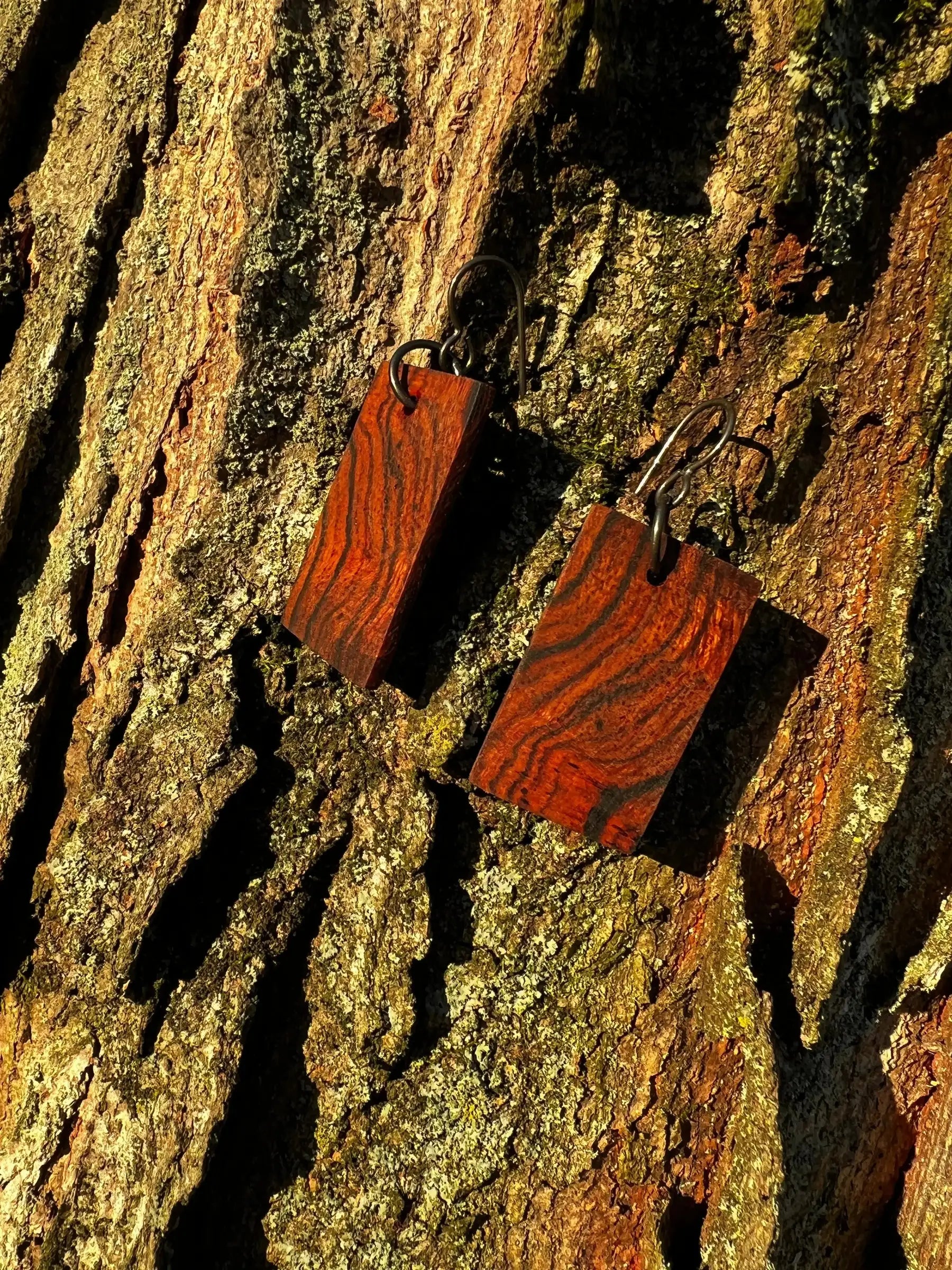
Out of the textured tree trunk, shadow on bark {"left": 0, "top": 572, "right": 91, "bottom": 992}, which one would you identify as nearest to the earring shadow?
the textured tree trunk

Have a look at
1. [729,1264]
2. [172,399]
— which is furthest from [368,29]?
[729,1264]

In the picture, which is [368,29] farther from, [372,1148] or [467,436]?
[372,1148]

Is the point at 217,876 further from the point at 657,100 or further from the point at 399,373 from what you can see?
the point at 657,100

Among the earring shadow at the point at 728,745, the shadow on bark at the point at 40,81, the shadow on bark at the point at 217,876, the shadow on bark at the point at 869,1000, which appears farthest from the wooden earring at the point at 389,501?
the shadow on bark at the point at 40,81

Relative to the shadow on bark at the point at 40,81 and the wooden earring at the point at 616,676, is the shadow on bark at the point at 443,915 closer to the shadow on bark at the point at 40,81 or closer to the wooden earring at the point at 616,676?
the wooden earring at the point at 616,676

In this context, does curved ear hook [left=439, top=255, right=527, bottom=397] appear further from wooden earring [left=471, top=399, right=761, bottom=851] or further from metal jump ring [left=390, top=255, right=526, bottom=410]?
wooden earring [left=471, top=399, right=761, bottom=851]
